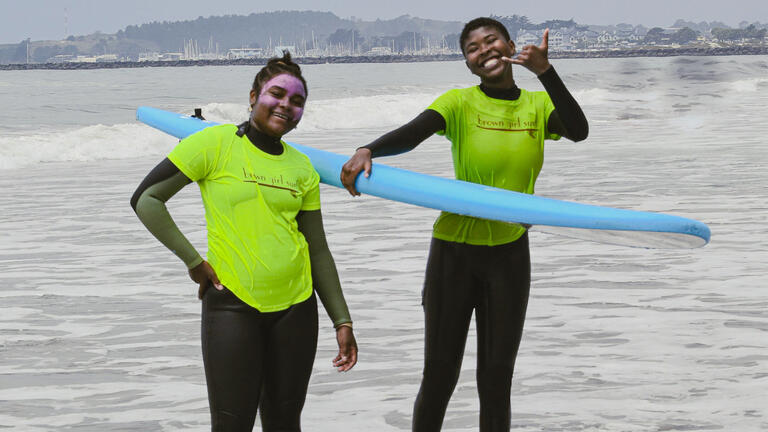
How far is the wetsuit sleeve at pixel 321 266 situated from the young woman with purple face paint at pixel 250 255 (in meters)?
0.05

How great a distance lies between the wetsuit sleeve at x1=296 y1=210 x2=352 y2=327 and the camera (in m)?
2.75

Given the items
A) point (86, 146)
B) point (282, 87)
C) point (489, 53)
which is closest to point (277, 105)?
point (282, 87)

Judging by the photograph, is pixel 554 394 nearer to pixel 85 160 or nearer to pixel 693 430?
pixel 693 430

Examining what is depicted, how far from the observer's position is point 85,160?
65.0 ft

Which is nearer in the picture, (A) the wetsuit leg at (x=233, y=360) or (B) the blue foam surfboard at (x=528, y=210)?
(A) the wetsuit leg at (x=233, y=360)

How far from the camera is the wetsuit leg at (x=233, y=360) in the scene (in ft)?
8.55

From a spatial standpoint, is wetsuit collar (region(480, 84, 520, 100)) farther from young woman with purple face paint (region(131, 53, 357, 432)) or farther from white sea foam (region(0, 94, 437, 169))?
white sea foam (region(0, 94, 437, 169))

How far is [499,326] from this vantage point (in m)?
3.12

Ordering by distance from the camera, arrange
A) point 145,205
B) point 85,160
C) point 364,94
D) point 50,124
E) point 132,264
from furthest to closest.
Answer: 1. point 364,94
2. point 50,124
3. point 85,160
4. point 132,264
5. point 145,205

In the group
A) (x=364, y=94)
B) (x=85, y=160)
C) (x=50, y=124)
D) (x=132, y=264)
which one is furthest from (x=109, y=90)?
(x=132, y=264)

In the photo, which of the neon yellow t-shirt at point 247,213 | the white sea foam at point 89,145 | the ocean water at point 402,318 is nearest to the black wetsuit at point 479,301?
the neon yellow t-shirt at point 247,213

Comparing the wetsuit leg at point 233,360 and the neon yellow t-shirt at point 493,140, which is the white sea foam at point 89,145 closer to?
the neon yellow t-shirt at point 493,140

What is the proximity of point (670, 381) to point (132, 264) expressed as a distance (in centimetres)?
472

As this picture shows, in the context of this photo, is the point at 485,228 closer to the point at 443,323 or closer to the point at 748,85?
the point at 443,323
